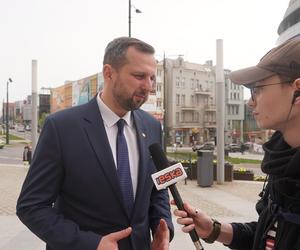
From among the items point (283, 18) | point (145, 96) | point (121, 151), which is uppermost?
point (283, 18)

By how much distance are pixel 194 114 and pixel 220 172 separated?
57947 millimetres

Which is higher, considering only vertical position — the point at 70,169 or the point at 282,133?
the point at 282,133

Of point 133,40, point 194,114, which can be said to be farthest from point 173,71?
point 133,40

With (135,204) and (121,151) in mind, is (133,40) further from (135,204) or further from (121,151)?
(135,204)

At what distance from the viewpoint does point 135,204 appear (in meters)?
2.21

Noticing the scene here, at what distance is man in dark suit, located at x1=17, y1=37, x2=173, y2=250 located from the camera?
2.00 meters

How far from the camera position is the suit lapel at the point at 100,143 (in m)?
2.11

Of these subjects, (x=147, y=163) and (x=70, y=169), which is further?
(x=147, y=163)

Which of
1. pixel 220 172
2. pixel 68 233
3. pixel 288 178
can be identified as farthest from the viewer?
pixel 220 172

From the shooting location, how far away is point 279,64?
5.59 ft

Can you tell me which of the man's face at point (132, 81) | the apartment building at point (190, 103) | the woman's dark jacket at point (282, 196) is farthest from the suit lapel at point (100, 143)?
the apartment building at point (190, 103)

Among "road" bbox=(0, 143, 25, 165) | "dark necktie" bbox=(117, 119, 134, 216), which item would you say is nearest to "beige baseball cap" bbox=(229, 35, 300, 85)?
"dark necktie" bbox=(117, 119, 134, 216)

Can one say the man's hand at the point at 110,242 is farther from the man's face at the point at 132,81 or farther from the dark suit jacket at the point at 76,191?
the man's face at the point at 132,81

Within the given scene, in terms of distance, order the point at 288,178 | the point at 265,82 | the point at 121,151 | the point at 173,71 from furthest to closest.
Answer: the point at 173,71 → the point at 121,151 → the point at 265,82 → the point at 288,178
